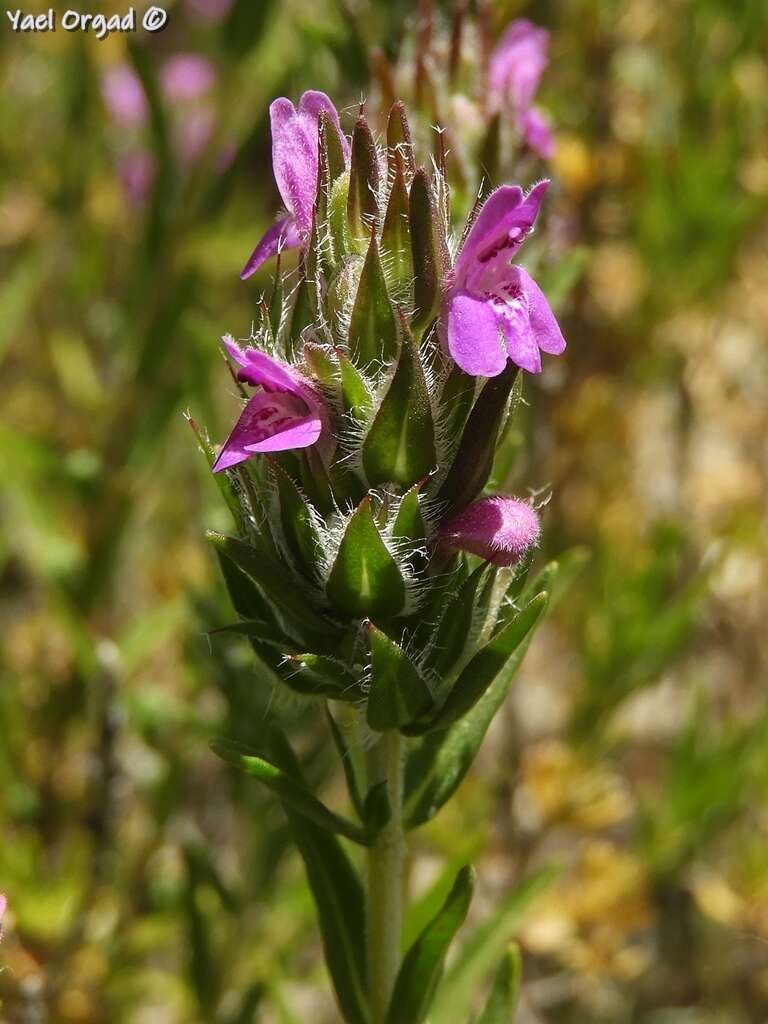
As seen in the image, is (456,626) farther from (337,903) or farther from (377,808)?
(337,903)

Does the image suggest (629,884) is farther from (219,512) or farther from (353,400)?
(353,400)

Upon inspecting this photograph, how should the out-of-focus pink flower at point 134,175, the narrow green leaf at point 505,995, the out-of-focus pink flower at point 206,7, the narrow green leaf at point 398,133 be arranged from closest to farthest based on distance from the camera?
the narrow green leaf at point 398,133, the narrow green leaf at point 505,995, the out-of-focus pink flower at point 134,175, the out-of-focus pink flower at point 206,7

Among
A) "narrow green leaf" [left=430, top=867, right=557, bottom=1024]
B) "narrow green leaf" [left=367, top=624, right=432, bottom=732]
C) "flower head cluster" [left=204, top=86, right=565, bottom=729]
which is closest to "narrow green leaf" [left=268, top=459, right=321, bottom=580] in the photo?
"flower head cluster" [left=204, top=86, right=565, bottom=729]

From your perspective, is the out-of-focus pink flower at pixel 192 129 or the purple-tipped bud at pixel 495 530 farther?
the out-of-focus pink flower at pixel 192 129

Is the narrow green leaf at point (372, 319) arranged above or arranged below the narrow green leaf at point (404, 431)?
above

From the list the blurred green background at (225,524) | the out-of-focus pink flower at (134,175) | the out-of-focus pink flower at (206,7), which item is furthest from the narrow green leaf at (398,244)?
Result: the out-of-focus pink flower at (206,7)

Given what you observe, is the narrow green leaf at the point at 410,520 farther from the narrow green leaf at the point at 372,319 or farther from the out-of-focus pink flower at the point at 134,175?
the out-of-focus pink flower at the point at 134,175

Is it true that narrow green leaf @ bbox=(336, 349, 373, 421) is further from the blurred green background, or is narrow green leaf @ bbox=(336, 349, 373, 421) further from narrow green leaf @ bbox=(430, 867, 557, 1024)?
narrow green leaf @ bbox=(430, 867, 557, 1024)
